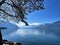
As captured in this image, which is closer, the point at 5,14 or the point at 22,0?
the point at 22,0

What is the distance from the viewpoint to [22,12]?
1077 cm

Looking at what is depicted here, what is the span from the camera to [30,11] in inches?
425

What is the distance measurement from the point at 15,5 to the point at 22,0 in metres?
0.60

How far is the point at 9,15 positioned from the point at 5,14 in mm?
355

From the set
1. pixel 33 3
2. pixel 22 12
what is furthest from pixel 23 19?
pixel 33 3

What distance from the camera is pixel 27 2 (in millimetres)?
10375

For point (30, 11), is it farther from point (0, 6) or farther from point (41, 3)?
point (0, 6)

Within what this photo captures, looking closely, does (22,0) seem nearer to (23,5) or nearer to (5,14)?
(23,5)

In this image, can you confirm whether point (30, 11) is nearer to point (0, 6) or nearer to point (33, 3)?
point (33, 3)

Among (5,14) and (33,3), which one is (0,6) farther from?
(33,3)

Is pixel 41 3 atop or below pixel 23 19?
atop

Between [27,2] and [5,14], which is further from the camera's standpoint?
[5,14]

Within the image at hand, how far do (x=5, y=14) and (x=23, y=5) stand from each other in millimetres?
1232

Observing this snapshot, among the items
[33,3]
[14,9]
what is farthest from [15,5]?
[33,3]
